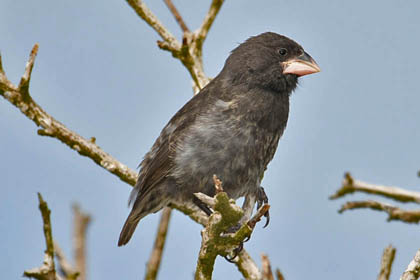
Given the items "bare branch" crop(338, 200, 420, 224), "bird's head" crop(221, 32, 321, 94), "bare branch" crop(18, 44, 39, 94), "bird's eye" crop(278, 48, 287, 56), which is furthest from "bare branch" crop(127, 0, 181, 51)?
"bare branch" crop(338, 200, 420, 224)

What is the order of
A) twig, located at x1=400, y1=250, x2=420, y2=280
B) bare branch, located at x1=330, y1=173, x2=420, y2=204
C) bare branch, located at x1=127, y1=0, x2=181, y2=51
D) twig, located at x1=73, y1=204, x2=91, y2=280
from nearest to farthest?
bare branch, located at x1=330, y1=173, x2=420, y2=204 → twig, located at x1=400, y1=250, x2=420, y2=280 → twig, located at x1=73, y1=204, x2=91, y2=280 → bare branch, located at x1=127, y1=0, x2=181, y2=51

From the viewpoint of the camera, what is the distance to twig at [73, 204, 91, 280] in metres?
3.34

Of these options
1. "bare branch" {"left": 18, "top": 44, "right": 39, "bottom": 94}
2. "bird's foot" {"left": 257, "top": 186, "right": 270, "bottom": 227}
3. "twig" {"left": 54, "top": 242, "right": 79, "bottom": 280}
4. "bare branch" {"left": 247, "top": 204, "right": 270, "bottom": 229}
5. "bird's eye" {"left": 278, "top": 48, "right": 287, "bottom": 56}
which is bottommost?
"twig" {"left": 54, "top": 242, "right": 79, "bottom": 280}

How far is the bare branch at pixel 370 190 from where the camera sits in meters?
1.73

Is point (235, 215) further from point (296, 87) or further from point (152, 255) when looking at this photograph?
point (296, 87)

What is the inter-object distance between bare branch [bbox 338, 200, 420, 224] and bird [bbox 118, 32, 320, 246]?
8.88 ft

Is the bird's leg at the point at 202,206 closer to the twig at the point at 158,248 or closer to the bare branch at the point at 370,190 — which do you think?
the twig at the point at 158,248

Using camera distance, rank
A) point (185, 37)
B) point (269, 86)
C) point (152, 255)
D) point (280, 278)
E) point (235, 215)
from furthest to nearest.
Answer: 1. point (185, 37)
2. point (269, 86)
3. point (152, 255)
4. point (235, 215)
5. point (280, 278)

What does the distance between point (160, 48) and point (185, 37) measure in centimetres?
30

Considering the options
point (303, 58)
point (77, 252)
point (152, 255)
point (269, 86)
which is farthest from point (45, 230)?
point (303, 58)

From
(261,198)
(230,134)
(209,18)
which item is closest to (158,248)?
(230,134)

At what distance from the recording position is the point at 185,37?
5414mm

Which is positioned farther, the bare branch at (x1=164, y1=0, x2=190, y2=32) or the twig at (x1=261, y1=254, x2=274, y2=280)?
the bare branch at (x1=164, y1=0, x2=190, y2=32)

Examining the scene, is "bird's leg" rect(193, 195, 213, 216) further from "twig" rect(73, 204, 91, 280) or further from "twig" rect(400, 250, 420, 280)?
"twig" rect(400, 250, 420, 280)
